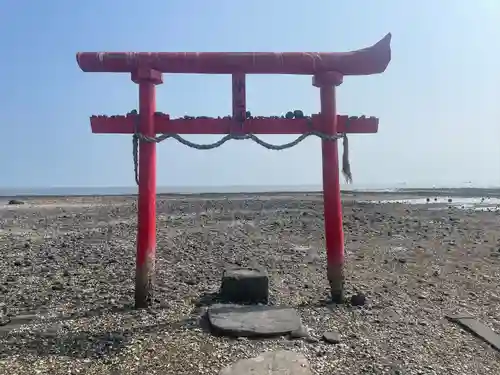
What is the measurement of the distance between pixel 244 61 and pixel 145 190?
101 inches

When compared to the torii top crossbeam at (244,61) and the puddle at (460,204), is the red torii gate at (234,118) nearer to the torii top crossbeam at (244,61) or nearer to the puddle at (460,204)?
the torii top crossbeam at (244,61)

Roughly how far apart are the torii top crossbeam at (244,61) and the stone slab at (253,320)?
373cm

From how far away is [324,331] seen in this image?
21.0ft

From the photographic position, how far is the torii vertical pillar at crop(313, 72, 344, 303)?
773cm

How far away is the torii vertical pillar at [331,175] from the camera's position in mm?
7730

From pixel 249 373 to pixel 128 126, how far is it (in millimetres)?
4338

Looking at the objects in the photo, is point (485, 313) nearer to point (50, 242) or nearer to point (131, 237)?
point (131, 237)

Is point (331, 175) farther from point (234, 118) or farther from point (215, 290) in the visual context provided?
point (215, 290)

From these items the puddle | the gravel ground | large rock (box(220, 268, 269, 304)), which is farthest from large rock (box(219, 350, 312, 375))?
the puddle

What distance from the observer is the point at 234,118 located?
24.7 ft

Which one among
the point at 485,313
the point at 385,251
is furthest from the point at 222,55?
the point at 385,251

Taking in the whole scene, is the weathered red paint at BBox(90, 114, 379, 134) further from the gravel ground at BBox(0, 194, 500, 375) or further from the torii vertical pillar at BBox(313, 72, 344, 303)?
the gravel ground at BBox(0, 194, 500, 375)

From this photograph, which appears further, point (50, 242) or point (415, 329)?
point (50, 242)

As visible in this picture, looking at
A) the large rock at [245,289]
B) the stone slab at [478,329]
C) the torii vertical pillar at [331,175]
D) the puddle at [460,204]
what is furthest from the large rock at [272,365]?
the puddle at [460,204]
